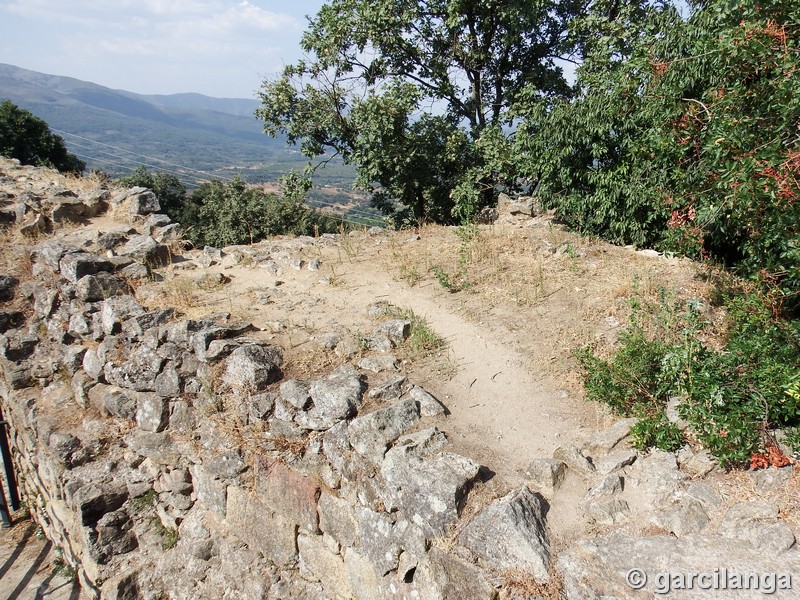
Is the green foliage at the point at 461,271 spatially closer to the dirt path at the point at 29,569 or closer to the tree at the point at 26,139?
the dirt path at the point at 29,569

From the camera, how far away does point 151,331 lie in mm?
6766

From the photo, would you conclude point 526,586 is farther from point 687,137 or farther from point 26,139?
point 26,139

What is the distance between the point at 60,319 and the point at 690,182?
9.02 m

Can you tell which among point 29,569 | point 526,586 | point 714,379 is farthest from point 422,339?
point 29,569

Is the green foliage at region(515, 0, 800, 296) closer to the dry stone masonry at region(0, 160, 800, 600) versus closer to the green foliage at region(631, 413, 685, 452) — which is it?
the green foliage at region(631, 413, 685, 452)

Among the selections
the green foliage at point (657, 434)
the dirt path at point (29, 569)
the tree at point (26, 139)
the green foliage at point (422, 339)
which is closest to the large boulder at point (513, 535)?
the green foliage at point (657, 434)

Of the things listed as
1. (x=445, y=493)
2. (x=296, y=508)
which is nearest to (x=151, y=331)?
(x=296, y=508)

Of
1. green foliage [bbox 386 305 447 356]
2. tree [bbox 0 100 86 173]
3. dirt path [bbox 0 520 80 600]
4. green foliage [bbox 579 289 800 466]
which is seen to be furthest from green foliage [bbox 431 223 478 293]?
→ tree [bbox 0 100 86 173]

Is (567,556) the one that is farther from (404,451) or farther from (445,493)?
(404,451)

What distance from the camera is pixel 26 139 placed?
21516 mm

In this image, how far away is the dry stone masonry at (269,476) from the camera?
12.4 ft

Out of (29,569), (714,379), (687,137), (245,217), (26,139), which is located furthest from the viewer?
(26,139)

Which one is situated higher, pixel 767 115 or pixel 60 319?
pixel 767 115

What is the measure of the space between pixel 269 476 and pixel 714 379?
4141 millimetres
